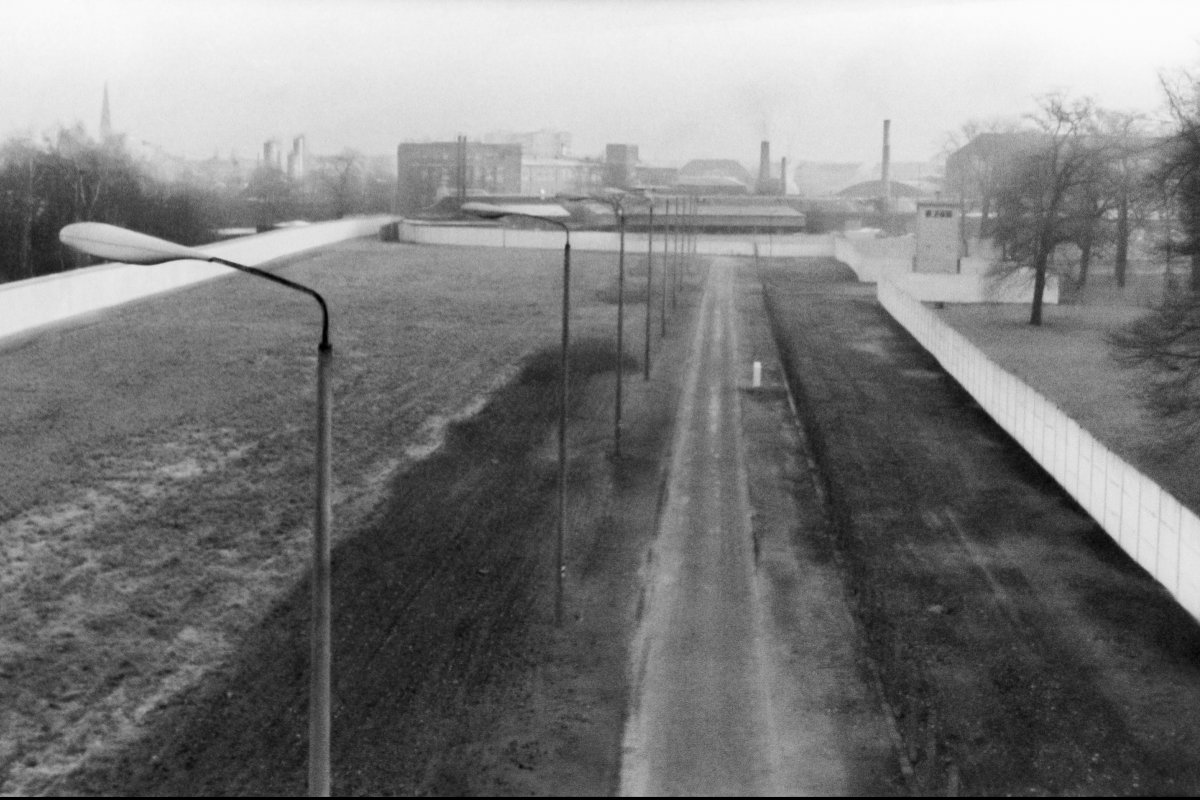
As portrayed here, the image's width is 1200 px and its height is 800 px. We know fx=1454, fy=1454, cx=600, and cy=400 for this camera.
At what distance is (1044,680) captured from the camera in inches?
687

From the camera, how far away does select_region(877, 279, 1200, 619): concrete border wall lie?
20094mm

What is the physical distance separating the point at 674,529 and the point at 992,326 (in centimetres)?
3499

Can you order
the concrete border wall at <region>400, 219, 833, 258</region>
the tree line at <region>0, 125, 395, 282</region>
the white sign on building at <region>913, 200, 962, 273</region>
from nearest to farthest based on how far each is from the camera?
1. the tree line at <region>0, 125, 395, 282</region>
2. the white sign on building at <region>913, 200, 962, 273</region>
3. the concrete border wall at <region>400, 219, 833, 258</region>

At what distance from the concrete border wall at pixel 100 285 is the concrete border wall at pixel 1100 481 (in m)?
18.6

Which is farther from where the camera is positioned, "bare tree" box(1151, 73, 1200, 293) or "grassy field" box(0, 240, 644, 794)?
"bare tree" box(1151, 73, 1200, 293)

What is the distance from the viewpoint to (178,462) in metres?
29.2

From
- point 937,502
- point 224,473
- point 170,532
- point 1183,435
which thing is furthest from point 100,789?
point 1183,435

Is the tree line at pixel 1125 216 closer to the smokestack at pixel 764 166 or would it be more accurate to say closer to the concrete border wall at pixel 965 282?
the concrete border wall at pixel 965 282

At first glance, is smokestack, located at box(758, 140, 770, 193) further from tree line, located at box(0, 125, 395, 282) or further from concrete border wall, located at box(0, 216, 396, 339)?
concrete border wall, located at box(0, 216, 396, 339)

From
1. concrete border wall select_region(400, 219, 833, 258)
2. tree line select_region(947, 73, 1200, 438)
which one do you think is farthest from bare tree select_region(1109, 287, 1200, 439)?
concrete border wall select_region(400, 219, 833, 258)

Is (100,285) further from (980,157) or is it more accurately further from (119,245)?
(980,157)

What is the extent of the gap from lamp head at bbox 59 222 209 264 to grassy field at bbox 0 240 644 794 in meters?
8.02

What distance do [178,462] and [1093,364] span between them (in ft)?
94.8

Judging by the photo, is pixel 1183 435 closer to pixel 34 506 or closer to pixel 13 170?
pixel 34 506
